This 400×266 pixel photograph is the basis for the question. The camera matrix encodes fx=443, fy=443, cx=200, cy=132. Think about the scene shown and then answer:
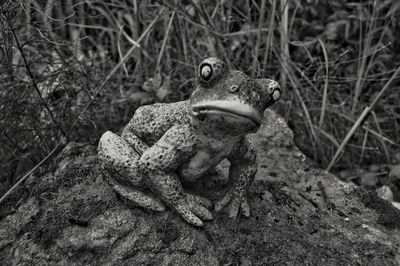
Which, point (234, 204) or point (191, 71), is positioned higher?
point (191, 71)

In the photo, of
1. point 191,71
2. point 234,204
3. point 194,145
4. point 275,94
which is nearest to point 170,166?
point 194,145

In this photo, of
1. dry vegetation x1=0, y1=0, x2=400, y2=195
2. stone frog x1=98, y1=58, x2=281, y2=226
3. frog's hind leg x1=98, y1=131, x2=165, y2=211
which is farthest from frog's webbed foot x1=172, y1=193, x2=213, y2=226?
dry vegetation x1=0, y1=0, x2=400, y2=195

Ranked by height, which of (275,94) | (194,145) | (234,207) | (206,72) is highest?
(206,72)

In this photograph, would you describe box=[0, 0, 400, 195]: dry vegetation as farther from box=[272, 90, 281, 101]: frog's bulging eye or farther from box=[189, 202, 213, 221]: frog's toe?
box=[272, 90, 281, 101]: frog's bulging eye

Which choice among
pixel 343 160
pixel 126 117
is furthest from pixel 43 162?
pixel 343 160

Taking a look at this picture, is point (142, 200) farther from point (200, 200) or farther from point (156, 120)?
point (156, 120)

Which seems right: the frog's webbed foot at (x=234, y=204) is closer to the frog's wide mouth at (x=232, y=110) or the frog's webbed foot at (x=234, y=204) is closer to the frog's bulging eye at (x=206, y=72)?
the frog's wide mouth at (x=232, y=110)
